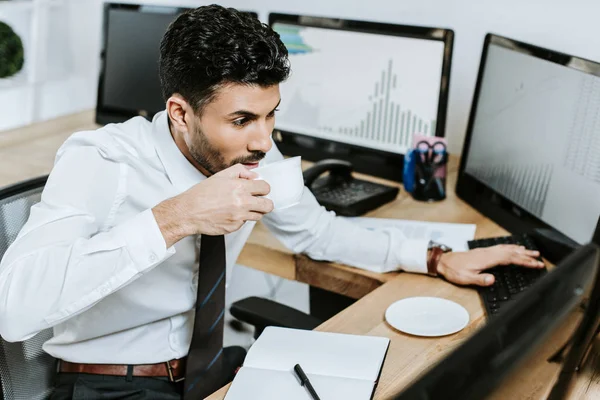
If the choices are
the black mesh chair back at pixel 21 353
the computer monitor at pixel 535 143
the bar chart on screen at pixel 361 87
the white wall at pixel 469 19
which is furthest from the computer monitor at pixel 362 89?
the black mesh chair back at pixel 21 353

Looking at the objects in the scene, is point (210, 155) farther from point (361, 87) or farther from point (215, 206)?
point (361, 87)

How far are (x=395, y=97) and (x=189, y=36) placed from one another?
3.03 ft

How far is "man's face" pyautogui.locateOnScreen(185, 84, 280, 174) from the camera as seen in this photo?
1.25 metres

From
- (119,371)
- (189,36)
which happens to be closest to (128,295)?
(119,371)

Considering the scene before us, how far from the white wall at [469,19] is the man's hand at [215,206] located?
1346mm

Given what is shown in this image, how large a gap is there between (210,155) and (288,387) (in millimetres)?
451

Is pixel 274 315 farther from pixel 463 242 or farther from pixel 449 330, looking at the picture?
pixel 463 242

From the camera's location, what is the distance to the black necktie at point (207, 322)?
1.33m

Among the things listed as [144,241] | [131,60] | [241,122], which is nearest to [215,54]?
[241,122]

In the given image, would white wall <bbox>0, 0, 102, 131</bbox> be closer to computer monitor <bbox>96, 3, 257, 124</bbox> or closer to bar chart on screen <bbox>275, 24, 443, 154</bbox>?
computer monitor <bbox>96, 3, 257, 124</bbox>

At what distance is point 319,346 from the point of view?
119cm

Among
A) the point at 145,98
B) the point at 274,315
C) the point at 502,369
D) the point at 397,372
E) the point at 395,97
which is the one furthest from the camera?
the point at 145,98

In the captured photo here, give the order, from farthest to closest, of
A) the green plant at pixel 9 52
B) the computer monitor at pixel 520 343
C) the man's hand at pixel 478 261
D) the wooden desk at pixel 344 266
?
the green plant at pixel 9 52
the wooden desk at pixel 344 266
the man's hand at pixel 478 261
the computer monitor at pixel 520 343

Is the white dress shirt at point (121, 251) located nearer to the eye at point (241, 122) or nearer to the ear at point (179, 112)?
the ear at point (179, 112)
